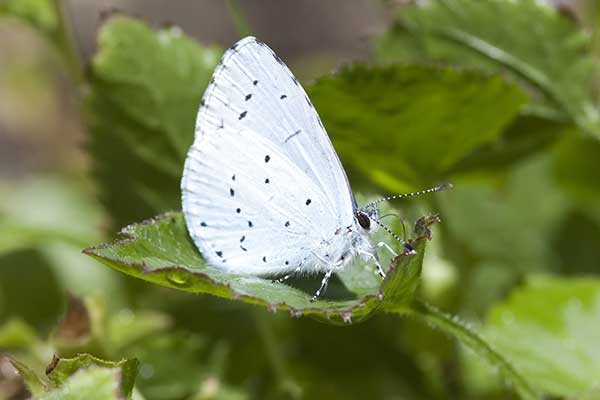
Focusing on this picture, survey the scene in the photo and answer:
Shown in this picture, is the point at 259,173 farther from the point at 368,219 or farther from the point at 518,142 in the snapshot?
the point at 518,142

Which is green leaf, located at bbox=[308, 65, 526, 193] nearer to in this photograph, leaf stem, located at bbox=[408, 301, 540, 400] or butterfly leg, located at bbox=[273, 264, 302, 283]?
butterfly leg, located at bbox=[273, 264, 302, 283]

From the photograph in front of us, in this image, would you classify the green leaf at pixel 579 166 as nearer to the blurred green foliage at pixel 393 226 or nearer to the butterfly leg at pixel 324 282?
the blurred green foliage at pixel 393 226

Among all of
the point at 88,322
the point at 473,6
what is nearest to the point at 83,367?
the point at 88,322

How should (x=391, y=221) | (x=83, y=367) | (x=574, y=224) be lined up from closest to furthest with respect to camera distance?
1. (x=83, y=367)
2. (x=391, y=221)
3. (x=574, y=224)

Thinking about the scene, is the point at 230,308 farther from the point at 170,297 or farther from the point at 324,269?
the point at 324,269

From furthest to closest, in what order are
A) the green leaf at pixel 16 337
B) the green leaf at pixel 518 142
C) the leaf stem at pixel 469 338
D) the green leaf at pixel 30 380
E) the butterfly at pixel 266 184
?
the green leaf at pixel 518 142, the green leaf at pixel 16 337, the butterfly at pixel 266 184, the leaf stem at pixel 469 338, the green leaf at pixel 30 380

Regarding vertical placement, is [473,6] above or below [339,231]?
above

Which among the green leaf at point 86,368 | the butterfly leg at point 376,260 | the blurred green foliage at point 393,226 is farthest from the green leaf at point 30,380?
the butterfly leg at point 376,260

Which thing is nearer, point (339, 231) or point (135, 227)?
point (135, 227)
